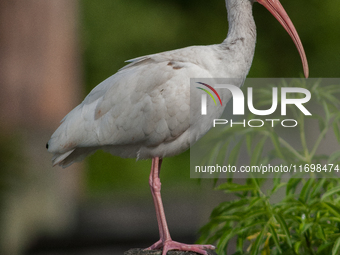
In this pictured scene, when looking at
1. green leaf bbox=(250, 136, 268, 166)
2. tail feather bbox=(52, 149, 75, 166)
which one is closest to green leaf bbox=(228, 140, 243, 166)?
green leaf bbox=(250, 136, 268, 166)

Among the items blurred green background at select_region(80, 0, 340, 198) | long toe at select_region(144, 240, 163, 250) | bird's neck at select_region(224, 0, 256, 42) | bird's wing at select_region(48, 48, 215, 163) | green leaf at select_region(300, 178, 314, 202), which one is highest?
blurred green background at select_region(80, 0, 340, 198)

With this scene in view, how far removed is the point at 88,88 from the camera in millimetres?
7199

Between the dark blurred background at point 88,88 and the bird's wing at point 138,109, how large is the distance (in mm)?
1198

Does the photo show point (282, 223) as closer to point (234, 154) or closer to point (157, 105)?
point (234, 154)

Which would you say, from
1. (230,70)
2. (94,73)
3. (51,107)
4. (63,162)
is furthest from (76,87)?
(230,70)

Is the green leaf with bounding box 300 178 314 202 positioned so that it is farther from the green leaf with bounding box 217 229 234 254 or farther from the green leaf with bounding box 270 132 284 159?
the green leaf with bounding box 217 229 234 254

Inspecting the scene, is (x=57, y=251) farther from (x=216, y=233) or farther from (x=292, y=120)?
(x=292, y=120)

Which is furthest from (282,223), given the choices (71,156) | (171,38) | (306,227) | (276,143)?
(171,38)

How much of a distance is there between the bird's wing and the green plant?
0.53 m

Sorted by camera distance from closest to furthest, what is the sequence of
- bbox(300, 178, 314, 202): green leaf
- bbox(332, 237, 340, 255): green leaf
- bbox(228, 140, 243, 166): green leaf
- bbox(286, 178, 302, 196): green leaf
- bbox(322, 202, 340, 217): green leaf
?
bbox(332, 237, 340, 255): green leaf < bbox(322, 202, 340, 217): green leaf < bbox(300, 178, 314, 202): green leaf < bbox(286, 178, 302, 196): green leaf < bbox(228, 140, 243, 166): green leaf

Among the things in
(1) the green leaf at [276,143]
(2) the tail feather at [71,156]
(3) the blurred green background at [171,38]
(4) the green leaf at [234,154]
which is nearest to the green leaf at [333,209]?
(1) the green leaf at [276,143]

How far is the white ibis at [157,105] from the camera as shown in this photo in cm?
202

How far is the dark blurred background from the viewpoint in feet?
14.9

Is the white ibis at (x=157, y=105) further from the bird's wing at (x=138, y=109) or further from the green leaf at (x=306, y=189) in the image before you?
the green leaf at (x=306, y=189)
